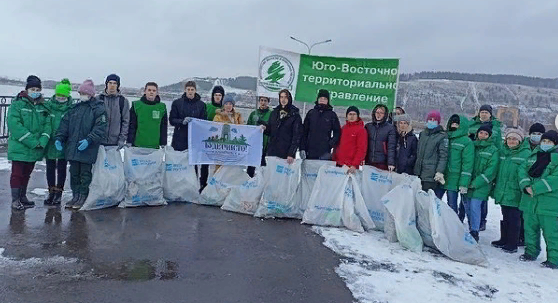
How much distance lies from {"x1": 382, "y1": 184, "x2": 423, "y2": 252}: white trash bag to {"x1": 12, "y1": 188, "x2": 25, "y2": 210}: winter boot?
4.89m

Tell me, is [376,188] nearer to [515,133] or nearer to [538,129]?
[515,133]

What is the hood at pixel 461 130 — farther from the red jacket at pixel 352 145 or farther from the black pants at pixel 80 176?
the black pants at pixel 80 176

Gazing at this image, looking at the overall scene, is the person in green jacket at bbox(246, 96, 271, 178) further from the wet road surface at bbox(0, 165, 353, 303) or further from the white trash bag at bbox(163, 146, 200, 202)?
the wet road surface at bbox(0, 165, 353, 303)

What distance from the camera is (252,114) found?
802 cm

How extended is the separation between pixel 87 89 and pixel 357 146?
3.94 metres

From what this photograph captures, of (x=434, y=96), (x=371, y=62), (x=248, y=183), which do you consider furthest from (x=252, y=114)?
(x=434, y=96)

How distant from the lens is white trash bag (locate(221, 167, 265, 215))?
22.9 feet

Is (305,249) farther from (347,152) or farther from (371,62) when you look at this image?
(371,62)

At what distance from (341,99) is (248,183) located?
2.33m

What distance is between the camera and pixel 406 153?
6.81 m

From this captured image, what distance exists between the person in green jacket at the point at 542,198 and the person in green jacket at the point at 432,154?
1029 mm

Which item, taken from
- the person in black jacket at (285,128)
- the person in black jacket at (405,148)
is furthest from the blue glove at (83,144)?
the person in black jacket at (405,148)

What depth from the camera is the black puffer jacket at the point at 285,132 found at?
7207 mm

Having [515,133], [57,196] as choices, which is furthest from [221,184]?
[515,133]
